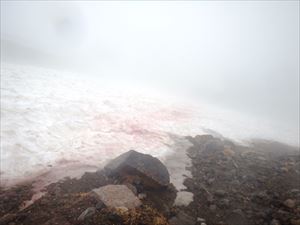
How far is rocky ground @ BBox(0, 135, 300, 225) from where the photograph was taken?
25.5 feet

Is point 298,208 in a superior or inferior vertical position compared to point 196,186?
superior

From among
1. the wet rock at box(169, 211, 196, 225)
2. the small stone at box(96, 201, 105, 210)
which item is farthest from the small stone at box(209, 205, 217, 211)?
the small stone at box(96, 201, 105, 210)

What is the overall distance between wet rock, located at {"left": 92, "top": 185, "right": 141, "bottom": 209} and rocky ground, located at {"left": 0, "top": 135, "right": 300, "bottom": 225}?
4 cm

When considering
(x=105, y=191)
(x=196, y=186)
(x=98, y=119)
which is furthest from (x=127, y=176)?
(x=98, y=119)

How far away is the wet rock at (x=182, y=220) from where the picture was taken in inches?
343

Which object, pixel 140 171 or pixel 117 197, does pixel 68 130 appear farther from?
pixel 117 197

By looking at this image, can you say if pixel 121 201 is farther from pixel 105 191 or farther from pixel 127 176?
pixel 127 176

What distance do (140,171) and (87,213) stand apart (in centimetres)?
334

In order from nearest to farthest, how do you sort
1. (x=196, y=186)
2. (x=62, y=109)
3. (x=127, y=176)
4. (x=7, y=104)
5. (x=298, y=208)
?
(x=298, y=208), (x=127, y=176), (x=196, y=186), (x=7, y=104), (x=62, y=109)

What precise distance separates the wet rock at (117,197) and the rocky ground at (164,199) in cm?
4

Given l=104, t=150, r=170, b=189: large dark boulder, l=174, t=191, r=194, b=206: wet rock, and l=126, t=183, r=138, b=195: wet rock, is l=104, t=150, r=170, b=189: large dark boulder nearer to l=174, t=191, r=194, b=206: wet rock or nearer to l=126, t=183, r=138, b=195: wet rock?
l=126, t=183, r=138, b=195: wet rock

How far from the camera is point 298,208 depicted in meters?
9.84

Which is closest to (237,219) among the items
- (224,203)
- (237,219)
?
(237,219)

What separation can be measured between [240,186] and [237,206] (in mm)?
2122
